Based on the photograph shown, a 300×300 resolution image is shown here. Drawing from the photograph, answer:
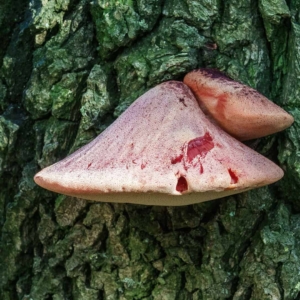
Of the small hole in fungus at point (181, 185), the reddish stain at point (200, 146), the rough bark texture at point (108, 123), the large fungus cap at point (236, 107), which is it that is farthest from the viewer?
the rough bark texture at point (108, 123)

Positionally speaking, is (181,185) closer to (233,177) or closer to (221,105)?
(233,177)

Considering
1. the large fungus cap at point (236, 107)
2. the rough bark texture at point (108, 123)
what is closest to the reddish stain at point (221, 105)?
the large fungus cap at point (236, 107)

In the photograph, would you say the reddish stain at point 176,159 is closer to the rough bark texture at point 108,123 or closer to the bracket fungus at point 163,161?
the bracket fungus at point 163,161

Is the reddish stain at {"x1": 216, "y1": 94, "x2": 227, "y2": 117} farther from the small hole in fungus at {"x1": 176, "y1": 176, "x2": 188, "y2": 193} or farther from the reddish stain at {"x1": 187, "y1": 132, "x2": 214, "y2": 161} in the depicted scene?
the small hole in fungus at {"x1": 176, "y1": 176, "x2": 188, "y2": 193}

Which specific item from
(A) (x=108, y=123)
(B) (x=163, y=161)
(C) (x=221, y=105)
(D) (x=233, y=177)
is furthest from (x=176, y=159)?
(A) (x=108, y=123)

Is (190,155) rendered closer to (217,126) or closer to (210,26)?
(217,126)

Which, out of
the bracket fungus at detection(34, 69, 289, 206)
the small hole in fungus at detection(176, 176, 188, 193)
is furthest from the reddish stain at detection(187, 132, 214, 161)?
the small hole in fungus at detection(176, 176, 188, 193)

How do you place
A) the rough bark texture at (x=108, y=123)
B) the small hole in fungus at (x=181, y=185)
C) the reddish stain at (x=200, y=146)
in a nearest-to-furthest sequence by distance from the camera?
the small hole in fungus at (x=181, y=185), the reddish stain at (x=200, y=146), the rough bark texture at (x=108, y=123)

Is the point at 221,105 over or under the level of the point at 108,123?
over
